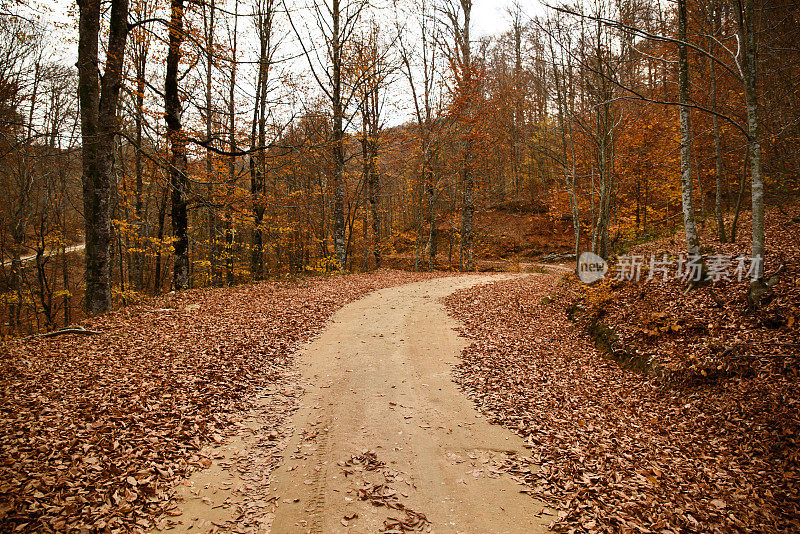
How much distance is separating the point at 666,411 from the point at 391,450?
13.9ft

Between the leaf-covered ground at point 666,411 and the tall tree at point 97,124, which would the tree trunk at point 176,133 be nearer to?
the tall tree at point 97,124

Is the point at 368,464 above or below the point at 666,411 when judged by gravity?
below

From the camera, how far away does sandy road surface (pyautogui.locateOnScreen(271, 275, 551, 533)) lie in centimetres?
371

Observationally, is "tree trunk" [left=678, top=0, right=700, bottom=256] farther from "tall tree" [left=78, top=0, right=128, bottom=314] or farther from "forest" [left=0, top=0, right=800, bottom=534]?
"tall tree" [left=78, top=0, right=128, bottom=314]

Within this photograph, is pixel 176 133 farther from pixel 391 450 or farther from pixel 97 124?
pixel 391 450

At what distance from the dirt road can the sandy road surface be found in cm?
1

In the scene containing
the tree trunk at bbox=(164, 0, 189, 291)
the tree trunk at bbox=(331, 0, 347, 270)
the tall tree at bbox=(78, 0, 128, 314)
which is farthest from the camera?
the tree trunk at bbox=(331, 0, 347, 270)

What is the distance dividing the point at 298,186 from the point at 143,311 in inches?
702

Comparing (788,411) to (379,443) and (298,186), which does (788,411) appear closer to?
(379,443)

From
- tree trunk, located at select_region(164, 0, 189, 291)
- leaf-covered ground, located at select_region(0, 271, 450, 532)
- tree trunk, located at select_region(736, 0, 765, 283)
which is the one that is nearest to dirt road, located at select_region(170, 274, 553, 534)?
leaf-covered ground, located at select_region(0, 271, 450, 532)

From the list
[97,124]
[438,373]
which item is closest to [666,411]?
[438,373]

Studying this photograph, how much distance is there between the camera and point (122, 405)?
466 cm

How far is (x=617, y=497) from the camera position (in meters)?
3.95

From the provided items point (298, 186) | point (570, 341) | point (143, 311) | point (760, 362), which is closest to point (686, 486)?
point (760, 362)
